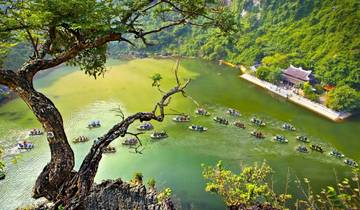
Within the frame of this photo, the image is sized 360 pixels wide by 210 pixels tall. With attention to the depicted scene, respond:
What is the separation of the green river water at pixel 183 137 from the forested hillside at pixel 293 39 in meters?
6.89

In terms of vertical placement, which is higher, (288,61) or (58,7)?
(58,7)

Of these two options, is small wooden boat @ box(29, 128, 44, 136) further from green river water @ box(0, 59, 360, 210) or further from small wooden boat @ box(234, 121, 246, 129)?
small wooden boat @ box(234, 121, 246, 129)

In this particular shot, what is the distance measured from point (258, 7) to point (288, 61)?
1849cm

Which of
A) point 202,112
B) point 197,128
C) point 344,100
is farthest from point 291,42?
point 197,128

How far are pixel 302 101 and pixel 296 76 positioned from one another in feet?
15.9

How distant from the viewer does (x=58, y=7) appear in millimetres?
4910

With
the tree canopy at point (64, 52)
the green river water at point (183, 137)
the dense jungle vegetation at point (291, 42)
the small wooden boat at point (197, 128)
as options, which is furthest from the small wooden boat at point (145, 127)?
the tree canopy at point (64, 52)

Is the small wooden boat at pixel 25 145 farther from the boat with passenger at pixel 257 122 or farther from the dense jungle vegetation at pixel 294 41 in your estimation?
the dense jungle vegetation at pixel 294 41

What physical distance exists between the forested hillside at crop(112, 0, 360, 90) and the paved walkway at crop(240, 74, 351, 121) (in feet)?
12.7

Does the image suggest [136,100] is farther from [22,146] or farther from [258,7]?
[258,7]

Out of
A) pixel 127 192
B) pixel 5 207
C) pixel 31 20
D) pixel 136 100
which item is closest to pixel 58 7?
pixel 31 20

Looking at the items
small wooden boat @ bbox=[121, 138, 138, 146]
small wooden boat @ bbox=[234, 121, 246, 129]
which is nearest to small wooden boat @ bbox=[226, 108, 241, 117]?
small wooden boat @ bbox=[234, 121, 246, 129]

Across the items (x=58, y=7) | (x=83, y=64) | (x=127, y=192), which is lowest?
(x=127, y=192)

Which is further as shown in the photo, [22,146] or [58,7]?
[22,146]
